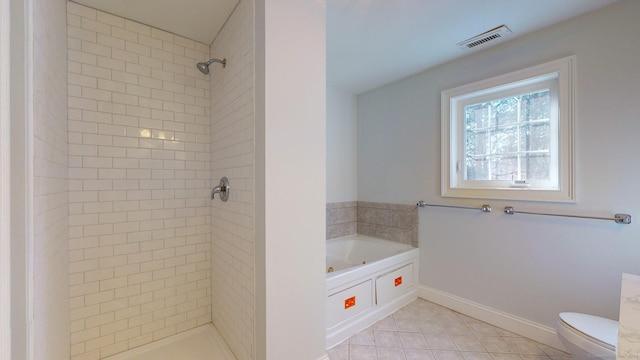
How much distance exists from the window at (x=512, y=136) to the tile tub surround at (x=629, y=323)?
1200 millimetres

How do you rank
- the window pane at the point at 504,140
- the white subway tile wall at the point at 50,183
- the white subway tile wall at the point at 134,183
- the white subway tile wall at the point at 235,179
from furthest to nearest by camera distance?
the window pane at the point at 504,140
the white subway tile wall at the point at 134,183
the white subway tile wall at the point at 235,179
the white subway tile wall at the point at 50,183

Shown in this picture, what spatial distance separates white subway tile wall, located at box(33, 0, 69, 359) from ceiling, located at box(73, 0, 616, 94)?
539 millimetres

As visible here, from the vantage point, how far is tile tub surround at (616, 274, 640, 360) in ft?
1.84

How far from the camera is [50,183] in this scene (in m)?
1.10

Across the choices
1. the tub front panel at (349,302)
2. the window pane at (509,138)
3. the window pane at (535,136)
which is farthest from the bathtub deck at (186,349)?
the window pane at (535,136)

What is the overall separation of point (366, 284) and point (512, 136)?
5.76ft

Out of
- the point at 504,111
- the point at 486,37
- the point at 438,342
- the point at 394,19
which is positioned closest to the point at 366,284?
the point at 438,342

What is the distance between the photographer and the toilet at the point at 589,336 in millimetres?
1182

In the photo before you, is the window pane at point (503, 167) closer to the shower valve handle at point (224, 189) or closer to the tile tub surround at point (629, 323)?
the tile tub surround at point (629, 323)

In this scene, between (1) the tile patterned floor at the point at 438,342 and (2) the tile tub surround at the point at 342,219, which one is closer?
(1) the tile patterned floor at the point at 438,342

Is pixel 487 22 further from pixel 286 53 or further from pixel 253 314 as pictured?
pixel 253 314

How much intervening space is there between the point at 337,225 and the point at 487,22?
2360 mm

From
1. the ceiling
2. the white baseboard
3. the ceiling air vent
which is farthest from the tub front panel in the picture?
the ceiling air vent

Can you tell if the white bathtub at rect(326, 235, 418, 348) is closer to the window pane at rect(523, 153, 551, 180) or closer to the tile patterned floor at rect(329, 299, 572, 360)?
the tile patterned floor at rect(329, 299, 572, 360)
